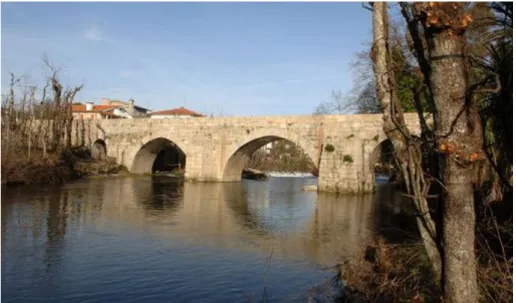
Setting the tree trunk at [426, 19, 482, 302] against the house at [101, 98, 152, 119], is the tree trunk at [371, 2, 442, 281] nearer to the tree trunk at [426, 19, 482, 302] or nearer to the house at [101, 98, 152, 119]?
the tree trunk at [426, 19, 482, 302]

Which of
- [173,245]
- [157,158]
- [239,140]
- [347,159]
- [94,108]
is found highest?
[94,108]

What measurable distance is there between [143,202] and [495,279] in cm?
1356

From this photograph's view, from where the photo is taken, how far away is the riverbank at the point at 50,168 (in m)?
20.0

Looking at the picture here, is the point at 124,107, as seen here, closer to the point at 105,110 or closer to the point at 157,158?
the point at 105,110

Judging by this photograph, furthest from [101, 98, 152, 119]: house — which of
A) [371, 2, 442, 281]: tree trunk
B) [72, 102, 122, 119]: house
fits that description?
[371, 2, 442, 281]: tree trunk

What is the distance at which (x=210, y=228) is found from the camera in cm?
1195

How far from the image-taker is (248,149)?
992 inches

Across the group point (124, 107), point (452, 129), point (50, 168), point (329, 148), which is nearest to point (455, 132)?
point (452, 129)

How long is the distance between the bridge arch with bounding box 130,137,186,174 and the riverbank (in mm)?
1189

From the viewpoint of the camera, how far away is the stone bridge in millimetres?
20156

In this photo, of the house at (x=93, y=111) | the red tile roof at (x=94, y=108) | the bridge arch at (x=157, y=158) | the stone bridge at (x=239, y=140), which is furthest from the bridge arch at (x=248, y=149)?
the red tile roof at (x=94, y=108)

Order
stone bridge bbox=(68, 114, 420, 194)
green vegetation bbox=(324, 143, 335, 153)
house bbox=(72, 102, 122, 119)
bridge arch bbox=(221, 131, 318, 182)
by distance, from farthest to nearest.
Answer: house bbox=(72, 102, 122, 119) → bridge arch bbox=(221, 131, 318, 182) → green vegetation bbox=(324, 143, 335, 153) → stone bridge bbox=(68, 114, 420, 194)

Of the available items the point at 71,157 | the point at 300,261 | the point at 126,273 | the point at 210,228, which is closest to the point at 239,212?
the point at 210,228

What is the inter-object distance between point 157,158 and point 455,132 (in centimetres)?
3171
